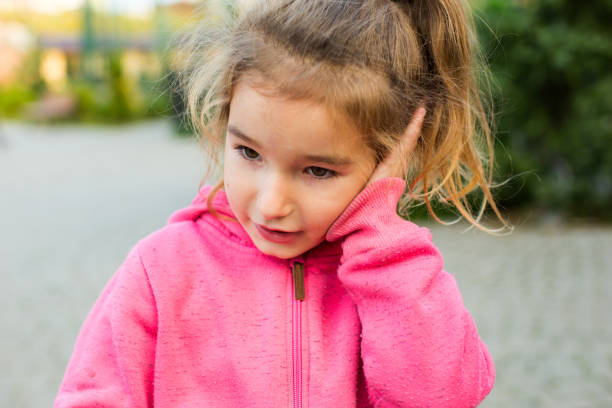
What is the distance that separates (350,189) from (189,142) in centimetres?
1664

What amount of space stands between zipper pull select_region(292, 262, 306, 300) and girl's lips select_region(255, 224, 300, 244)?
102 mm

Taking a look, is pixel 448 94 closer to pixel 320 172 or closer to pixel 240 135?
pixel 320 172

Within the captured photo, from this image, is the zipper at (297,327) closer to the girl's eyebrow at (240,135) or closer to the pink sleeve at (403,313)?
the pink sleeve at (403,313)

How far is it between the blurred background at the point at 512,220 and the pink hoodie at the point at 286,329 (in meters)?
0.45

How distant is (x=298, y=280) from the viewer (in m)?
1.46

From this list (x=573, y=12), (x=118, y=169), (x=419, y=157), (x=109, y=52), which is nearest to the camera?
(x=419, y=157)

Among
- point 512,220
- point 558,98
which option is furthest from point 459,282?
point 558,98

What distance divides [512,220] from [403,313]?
22.4ft

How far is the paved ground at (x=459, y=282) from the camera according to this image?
416 centimetres

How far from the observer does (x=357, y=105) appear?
129 cm

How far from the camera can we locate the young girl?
1.29m

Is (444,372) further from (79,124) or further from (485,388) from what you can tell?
(79,124)

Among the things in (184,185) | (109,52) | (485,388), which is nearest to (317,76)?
(485,388)

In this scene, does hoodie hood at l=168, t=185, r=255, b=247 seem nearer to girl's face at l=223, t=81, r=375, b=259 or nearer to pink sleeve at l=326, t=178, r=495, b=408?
girl's face at l=223, t=81, r=375, b=259
